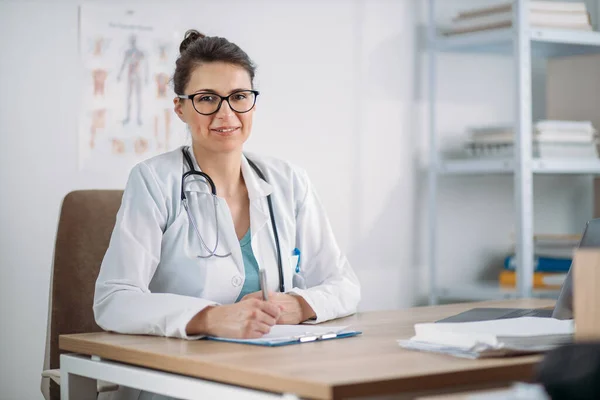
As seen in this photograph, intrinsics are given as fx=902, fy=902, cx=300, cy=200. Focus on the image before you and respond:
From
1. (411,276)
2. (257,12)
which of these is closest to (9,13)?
(257,12)

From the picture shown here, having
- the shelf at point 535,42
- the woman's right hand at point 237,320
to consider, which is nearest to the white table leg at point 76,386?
the woman's right hand at point 237,320

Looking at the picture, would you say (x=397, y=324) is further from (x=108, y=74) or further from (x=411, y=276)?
(x=411, y=276)

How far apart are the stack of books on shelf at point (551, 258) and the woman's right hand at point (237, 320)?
187cm

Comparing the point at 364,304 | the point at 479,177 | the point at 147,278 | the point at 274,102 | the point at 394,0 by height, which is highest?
the point at 394,0

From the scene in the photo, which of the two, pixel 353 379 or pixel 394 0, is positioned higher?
pixel 394 0

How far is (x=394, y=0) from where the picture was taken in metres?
3.49

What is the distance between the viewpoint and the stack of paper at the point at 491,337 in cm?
132

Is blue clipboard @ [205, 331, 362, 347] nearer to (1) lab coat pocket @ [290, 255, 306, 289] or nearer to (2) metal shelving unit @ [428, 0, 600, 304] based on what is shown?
(1) lab coat pocket @ [290, 255, 306, 289]

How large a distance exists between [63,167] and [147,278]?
1.00 metres

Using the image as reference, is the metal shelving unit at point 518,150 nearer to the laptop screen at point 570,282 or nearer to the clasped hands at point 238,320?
the laptop screen at point 570,282

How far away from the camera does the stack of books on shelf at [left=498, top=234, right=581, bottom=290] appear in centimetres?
324

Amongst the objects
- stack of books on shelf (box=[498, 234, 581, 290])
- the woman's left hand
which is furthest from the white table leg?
stack of books on shelf (box=[498, 234, 581, 290])

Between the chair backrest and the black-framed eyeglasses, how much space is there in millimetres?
406

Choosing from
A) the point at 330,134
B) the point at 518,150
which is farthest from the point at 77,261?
the point at 518,150
